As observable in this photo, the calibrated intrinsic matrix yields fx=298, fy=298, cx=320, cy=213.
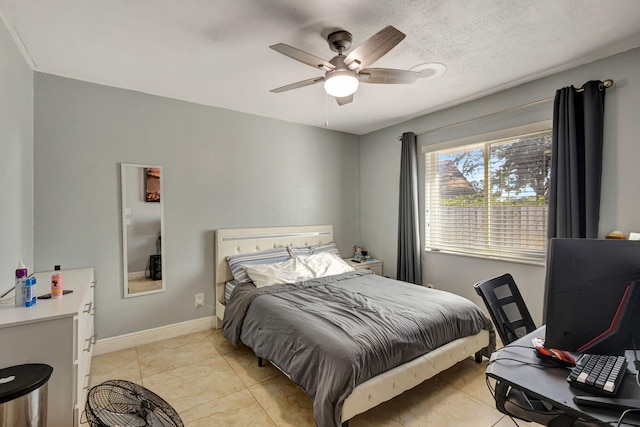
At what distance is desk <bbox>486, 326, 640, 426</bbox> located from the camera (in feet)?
2.70

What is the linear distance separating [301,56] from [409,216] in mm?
2436

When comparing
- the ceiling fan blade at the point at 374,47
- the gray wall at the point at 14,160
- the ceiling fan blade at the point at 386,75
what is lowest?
the gray wall at the point at 14,160

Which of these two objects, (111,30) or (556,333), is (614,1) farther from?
(111,30)

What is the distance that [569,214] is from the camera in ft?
7.68

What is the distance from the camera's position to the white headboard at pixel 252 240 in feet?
10.8

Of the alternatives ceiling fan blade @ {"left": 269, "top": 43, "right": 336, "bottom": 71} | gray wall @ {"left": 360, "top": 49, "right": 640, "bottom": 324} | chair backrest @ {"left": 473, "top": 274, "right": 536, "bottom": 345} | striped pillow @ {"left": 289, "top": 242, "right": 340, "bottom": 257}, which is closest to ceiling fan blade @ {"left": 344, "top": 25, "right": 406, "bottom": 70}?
ceiling fan blade @ {"left": 269, "top": 43, "right": 336, "bottom": 71}

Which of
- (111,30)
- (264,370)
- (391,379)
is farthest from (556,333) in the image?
(111,30)

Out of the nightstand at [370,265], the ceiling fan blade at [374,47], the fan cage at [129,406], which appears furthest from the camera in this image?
the nightstand at [370,265]

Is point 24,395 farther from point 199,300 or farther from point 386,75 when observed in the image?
point 386,75

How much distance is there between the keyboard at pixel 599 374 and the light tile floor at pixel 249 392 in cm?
115

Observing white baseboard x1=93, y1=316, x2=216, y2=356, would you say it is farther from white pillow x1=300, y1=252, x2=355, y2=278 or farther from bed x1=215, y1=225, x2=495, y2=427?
white pillow x1=300, y1=252, x2=355, y2=278

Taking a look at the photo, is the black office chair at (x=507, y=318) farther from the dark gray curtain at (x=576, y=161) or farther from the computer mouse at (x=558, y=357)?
the dark gray curtain at (x=576, y=161)

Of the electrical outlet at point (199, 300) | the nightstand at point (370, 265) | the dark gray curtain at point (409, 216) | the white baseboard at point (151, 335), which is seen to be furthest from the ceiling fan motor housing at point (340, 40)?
the white baseboard at point (151, 335)

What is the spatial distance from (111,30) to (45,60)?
2.83ft
